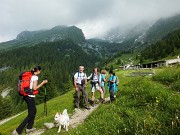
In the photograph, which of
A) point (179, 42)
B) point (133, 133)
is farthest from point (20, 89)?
point (179, 42)

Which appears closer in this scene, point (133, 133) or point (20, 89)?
point (133, 133)

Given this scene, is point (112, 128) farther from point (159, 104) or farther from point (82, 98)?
point (82, 98)

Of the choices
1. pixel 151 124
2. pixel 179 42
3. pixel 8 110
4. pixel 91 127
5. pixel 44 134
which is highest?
pixel 179 42

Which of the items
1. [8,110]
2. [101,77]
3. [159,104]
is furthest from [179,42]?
[159,104]

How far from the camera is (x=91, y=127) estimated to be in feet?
25.4

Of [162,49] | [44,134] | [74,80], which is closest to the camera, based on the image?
[44,134]

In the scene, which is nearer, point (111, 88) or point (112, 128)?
point (112, 128)

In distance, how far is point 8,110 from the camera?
294 ft

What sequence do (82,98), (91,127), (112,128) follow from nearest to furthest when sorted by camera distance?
(112,128) → (91,127) → (82,98)

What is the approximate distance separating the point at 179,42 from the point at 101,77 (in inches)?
5651

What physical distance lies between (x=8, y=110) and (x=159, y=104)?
292ft

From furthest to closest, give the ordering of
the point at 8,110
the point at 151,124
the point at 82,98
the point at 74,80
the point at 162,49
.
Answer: the point at 162,49 → the point at 8,110 → the point at 82,98 → the point at 74,80 → the point at 151,124

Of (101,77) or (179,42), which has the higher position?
(179,42)

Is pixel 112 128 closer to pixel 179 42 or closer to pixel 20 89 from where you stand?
pixel 20 89
